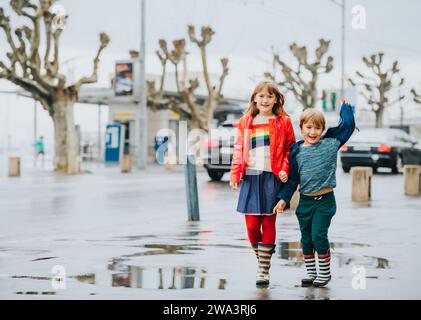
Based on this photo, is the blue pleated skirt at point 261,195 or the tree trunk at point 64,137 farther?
the tree trunk at point 64,137

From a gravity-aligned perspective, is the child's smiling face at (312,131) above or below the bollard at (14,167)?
above

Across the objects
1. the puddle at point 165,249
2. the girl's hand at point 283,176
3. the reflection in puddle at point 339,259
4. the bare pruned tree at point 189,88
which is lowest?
the puddle at point 165,249

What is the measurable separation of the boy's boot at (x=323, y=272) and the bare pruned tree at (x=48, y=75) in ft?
84.2

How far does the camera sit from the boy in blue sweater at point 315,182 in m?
6.78

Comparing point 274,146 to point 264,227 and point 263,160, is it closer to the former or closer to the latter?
point 263,160

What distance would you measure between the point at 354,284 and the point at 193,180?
6.16 metres

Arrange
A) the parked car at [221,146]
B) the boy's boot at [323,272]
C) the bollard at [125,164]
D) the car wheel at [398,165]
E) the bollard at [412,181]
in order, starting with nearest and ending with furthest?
the boy's boot at [323,272] < the bollard at [412,181] < the parked car at [221,146] < the car wheel at [398,165] < the bollard at [125,164]

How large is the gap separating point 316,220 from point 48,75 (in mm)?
26667

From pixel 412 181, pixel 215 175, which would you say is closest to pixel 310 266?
pixel 412 181

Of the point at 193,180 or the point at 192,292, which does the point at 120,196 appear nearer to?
the point at 193,180

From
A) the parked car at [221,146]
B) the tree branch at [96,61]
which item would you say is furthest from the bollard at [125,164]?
the parked car at [221,146]

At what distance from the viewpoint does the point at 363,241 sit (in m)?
10.1

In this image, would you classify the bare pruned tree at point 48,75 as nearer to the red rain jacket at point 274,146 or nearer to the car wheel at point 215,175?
the car wheel at point 215,175
